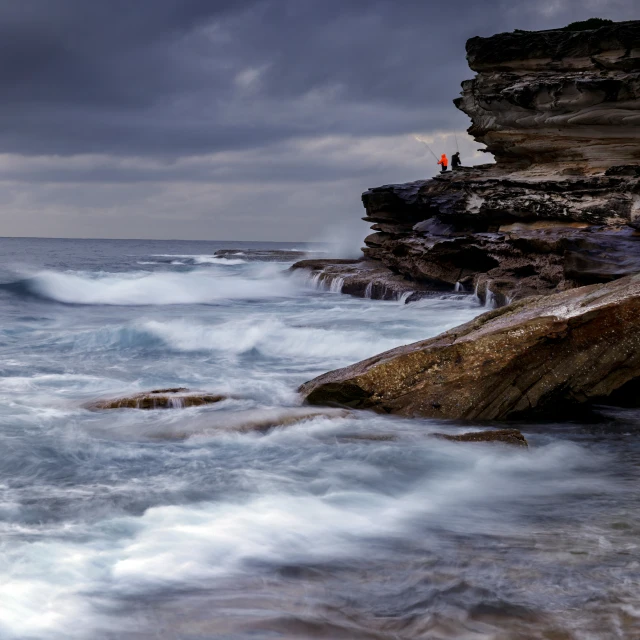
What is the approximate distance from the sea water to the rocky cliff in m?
8.35

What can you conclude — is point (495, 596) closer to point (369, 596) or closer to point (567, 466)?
point (369, 596)

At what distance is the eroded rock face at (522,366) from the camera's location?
645cm

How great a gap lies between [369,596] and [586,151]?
15.1 m

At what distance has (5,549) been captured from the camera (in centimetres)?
392

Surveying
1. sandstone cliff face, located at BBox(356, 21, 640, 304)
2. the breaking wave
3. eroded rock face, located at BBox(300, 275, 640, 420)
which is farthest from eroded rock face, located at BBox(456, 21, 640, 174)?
eroded rock face, located at BBox(300, 275, 640, 420)

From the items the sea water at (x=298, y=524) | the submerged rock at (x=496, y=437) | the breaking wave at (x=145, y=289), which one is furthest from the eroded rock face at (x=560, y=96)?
the submerged rock at (x=496, y=437)

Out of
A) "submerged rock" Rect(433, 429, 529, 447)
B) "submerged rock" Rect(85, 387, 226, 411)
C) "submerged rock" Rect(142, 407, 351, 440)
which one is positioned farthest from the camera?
"submerged rock" Rect(85, 387, 226, 411)

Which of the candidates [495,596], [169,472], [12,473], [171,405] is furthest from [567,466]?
[12,473]

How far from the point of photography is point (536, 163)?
1755 cm

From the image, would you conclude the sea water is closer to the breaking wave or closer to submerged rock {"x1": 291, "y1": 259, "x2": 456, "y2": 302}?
submerged rock {"x1": 291, "y1": 259, "x2": 456, "y2": 302}

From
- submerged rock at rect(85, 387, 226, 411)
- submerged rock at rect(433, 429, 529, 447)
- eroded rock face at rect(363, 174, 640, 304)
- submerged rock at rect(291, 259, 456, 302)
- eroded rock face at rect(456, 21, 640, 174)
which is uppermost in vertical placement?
eroded rock face at rect(456, 21, 640, 174)

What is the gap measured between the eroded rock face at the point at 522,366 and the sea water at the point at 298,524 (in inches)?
10.6

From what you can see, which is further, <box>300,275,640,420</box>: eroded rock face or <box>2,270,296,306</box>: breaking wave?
<box>2,270,296,306</box>: breaking wave

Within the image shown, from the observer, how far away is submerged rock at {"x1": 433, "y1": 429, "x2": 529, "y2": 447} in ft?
18.8
